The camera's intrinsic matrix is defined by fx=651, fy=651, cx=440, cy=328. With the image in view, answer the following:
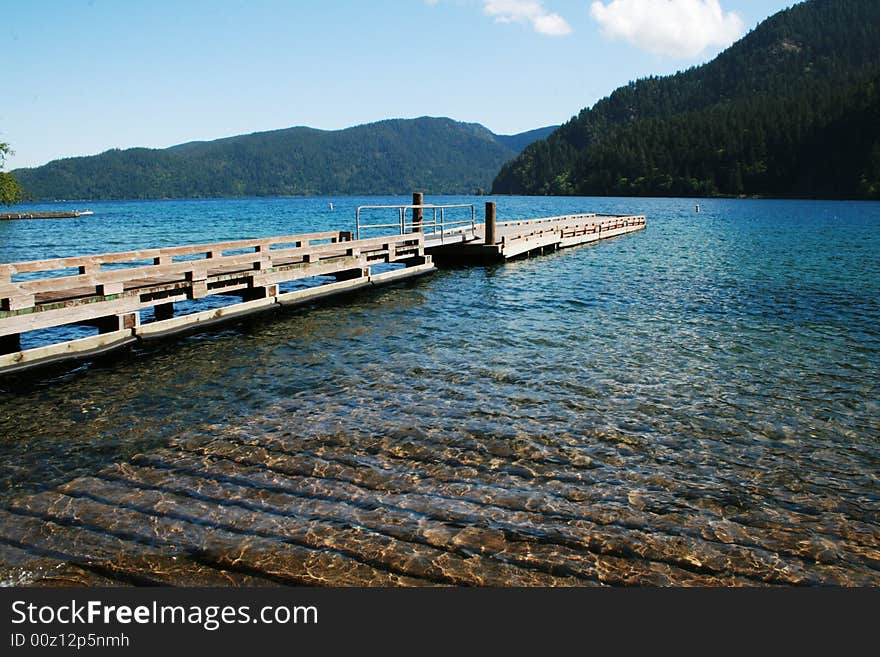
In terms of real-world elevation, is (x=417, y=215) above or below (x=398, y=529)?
above

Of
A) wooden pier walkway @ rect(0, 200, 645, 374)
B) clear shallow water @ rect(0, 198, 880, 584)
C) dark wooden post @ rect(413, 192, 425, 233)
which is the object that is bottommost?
clear shallow water @ rect(0, 198, 880, 584)

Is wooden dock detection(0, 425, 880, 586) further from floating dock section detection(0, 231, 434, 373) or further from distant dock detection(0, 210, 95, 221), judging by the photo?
distant dock detection(0, 210, 95, 221)

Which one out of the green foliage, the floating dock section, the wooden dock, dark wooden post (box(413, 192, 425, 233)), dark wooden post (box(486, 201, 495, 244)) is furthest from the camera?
the green foliage

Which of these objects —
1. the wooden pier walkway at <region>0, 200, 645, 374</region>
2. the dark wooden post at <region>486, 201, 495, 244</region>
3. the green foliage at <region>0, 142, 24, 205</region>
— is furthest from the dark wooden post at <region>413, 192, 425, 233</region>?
the green foliage at <region>0, 142, 24, 205</region>

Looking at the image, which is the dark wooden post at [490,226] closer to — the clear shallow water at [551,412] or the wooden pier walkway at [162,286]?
the wooden pier walkway at [162,286]

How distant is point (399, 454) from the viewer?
8820mm

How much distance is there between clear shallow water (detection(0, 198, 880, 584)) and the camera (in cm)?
737

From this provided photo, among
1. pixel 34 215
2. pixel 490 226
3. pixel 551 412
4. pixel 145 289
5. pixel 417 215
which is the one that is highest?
pixel 34 215

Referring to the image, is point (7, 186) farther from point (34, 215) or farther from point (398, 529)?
point (398, 529)

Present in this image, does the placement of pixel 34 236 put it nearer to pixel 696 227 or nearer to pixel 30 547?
pixel 696 227

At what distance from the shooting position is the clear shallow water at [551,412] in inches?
290

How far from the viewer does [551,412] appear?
1068cm

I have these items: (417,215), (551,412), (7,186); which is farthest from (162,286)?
(7,186)

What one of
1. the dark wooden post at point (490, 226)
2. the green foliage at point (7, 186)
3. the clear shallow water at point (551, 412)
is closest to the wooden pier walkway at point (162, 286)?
the clear shallow water at point (551, 412)
